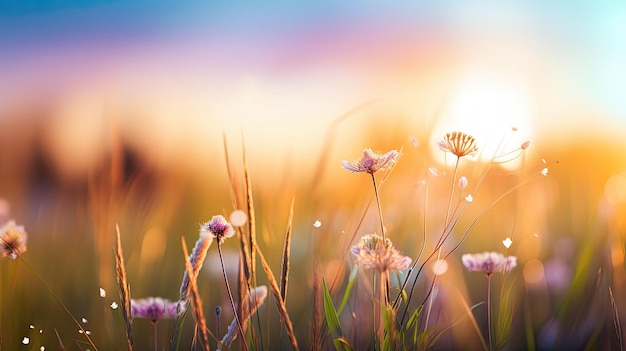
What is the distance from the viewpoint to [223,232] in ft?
2.59

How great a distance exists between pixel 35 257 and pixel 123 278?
0.85 meters

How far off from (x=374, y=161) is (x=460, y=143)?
125mm

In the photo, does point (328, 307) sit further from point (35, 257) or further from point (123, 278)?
point (35, 257)

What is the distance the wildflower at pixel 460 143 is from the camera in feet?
2.79

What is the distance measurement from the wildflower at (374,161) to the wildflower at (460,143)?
8 centimetres

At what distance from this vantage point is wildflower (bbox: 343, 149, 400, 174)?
819 millimetres

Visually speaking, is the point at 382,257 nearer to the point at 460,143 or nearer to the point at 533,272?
the point at 460,143

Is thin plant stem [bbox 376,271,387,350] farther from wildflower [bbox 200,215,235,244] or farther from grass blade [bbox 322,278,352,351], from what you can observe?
wildflower [bbox 200,215,235,244]

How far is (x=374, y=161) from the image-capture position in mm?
825

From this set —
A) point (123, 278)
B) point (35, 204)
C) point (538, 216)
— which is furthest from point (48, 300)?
point (538, 216)

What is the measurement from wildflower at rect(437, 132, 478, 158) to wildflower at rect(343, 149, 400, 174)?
0.08 meters

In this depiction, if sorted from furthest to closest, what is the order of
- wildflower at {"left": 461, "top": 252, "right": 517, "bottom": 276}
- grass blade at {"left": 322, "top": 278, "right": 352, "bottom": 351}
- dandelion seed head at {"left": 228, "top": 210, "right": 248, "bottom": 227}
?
wildflower at {"left": 461, "top": 252, "right": 517, "bottom": 276} < grass blade at {"left": 322, "top": 278, "right": 352, "bottom": 351} < dandelion seed head at {"left": 228, "top": 210, "right": 248, "bottom": 227}

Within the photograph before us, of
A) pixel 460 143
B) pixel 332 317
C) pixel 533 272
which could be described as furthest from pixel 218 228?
pixel 533 272

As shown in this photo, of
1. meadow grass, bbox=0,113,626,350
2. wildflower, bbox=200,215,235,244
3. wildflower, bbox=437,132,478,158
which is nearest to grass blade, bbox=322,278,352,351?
meadow grass, bbox=0,113,626,350
